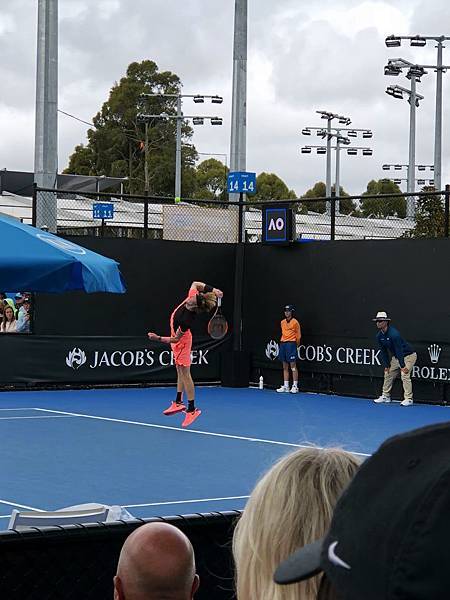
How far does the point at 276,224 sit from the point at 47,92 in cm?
524

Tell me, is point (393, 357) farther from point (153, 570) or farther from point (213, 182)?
point (213, 182)

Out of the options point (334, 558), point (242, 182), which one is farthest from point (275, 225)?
point (334, 558)

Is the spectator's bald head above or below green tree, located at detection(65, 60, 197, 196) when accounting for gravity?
below

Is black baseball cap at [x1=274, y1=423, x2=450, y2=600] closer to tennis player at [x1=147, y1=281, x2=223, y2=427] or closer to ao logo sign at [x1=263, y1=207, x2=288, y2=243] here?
tennis player at [x1=147, y1=281, x2=223, y2=427]

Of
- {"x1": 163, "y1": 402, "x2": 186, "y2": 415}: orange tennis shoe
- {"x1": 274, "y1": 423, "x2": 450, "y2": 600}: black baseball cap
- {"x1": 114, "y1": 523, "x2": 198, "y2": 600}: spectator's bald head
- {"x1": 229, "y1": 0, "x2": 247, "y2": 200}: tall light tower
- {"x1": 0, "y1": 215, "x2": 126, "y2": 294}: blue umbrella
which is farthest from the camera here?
{"x1": 229, "y1": 0, "x2": 247, "y2": 200}: tall light tower

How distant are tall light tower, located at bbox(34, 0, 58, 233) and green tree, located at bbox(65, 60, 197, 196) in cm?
4690

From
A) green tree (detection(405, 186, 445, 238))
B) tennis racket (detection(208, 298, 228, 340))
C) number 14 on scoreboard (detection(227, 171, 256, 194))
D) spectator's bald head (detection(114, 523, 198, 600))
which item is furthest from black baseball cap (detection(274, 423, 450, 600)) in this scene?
green tree (detection(405, 186, 445, 238))

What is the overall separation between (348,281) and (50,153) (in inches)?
249

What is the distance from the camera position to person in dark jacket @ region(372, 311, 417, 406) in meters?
18.7

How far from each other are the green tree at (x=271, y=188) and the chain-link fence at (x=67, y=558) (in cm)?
8055

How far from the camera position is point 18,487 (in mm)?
10188

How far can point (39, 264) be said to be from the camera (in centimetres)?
603

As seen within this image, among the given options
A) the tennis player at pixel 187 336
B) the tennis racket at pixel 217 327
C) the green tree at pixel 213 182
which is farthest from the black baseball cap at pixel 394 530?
the green tree at pixel 213 182

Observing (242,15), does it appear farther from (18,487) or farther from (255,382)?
(18,487)
